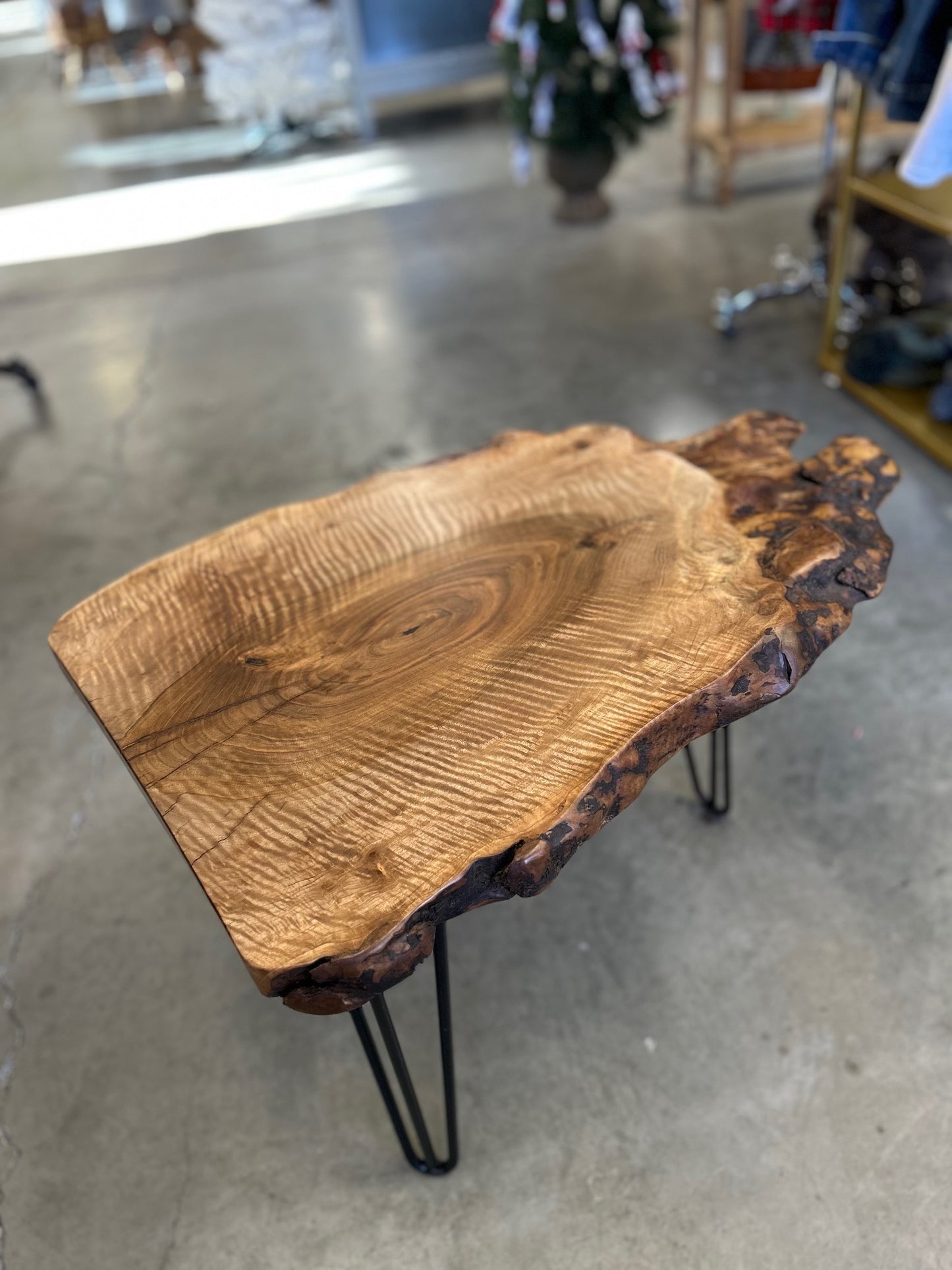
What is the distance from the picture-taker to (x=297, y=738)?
102cm

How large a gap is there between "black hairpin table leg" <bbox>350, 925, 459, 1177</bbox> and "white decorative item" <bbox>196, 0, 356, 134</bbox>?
487 cm

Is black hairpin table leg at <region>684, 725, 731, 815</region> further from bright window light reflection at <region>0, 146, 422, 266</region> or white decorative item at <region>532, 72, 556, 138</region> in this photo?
bright window light reflection at <region>0, 146, 422, 266</region>

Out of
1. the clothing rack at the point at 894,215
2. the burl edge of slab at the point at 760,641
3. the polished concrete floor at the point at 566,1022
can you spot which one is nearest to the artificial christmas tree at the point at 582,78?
the clothing rack at the point at 894,215

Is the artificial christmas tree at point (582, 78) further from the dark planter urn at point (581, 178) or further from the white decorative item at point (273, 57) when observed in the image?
the white decorative item at point (273, 57)

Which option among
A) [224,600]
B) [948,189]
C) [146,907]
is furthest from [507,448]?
[948,189]

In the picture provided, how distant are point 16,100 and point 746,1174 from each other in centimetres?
819

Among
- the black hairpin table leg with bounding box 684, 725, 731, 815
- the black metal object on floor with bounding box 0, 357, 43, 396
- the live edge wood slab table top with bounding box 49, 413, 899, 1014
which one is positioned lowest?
the black hairpin table leg with bounding box 684, 725, 731, 815

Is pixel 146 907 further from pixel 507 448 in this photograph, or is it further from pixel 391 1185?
pixel 507 448

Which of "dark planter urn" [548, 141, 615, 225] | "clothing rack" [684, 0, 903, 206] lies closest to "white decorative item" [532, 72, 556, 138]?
"dark planter urn" [548, 141, 615, 225]

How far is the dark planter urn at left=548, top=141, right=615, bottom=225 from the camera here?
3.79 m

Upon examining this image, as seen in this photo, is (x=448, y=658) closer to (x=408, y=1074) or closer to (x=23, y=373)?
(x=408, y=1074)

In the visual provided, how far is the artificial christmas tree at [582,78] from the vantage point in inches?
137

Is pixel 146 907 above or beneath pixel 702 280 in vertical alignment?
beneath

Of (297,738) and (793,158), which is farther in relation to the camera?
(793,158)
